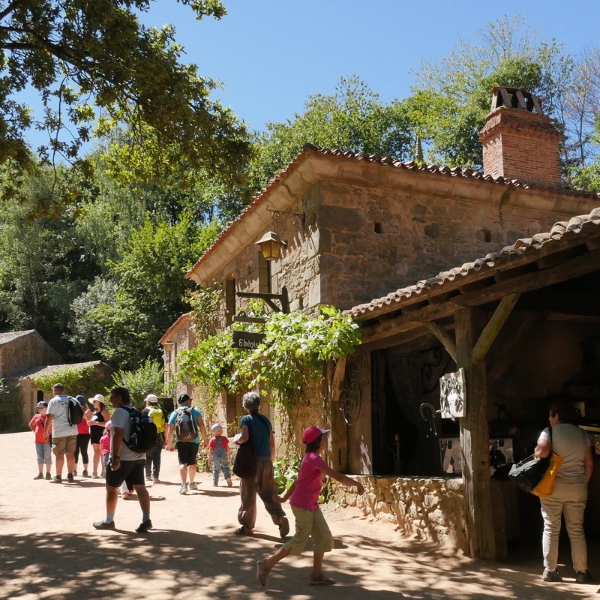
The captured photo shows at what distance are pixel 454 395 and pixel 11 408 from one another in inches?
1200

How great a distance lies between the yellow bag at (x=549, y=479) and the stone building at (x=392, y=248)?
4.35 ft

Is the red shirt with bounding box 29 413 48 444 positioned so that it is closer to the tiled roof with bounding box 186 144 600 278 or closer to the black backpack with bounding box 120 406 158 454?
the tiled roof with bounding box 186 144 600 278

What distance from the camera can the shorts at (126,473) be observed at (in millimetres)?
6898

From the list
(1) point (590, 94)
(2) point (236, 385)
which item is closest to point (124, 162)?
(2) point (236, 385)

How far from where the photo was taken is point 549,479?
5465 mm

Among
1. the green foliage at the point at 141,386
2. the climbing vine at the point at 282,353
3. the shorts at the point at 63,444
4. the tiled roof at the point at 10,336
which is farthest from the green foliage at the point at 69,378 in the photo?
the shorts at the point at 63,444

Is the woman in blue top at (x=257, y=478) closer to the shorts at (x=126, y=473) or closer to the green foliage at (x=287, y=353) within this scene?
the shorts at (x=126, y=473)

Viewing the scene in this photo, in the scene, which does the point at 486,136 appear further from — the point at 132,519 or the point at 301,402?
the point at 132,519

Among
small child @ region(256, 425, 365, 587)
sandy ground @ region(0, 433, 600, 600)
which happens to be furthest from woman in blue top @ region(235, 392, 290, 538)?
small child @ region(256, 425, 365, 587)

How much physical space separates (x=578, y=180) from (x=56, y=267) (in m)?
27.4

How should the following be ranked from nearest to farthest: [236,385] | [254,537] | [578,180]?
1. [254,537]
2. [236,385]
3. [578,180]

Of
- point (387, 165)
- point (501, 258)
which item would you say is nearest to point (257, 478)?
point (501, 258)

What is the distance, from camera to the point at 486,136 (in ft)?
44.0

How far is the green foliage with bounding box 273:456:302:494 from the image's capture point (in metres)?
9.78
